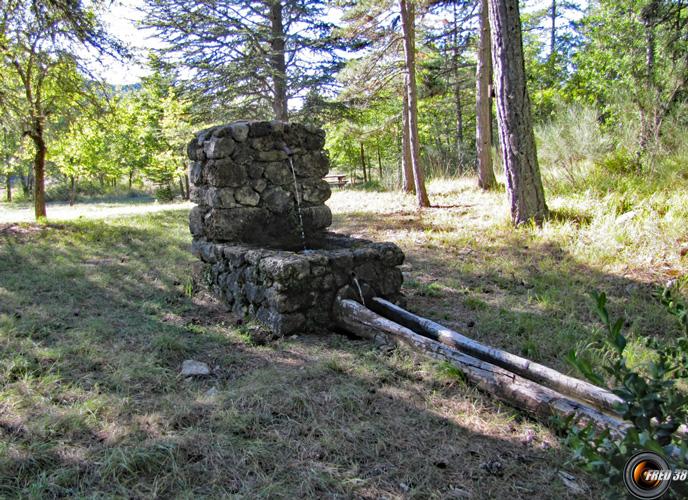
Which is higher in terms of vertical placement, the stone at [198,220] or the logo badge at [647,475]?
the stone at [198,220]

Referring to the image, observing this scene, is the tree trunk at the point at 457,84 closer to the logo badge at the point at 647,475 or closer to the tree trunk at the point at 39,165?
the tree trunk at the point at 39,165

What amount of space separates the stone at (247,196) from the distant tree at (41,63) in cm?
458

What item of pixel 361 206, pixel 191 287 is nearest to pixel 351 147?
pixel 361 206

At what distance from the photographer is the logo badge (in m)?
1.15

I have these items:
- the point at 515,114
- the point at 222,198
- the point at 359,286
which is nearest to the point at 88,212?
the point at 222,198

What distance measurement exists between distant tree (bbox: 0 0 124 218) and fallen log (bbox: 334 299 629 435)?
6886 mm

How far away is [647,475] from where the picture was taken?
1202 mm

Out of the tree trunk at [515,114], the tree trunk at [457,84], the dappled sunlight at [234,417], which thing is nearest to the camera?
the dappled sunlight at [234,417]

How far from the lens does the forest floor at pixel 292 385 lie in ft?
6.56

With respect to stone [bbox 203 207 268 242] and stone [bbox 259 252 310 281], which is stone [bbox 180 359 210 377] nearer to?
stone [bbox 259 252 310 281]

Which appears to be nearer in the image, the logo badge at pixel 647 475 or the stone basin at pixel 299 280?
the logo badge at pixel 647 475

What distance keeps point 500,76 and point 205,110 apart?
11.8m

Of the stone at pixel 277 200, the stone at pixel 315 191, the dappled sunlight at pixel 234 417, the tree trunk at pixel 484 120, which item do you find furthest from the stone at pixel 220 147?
the tree trunk at pixel 484 120

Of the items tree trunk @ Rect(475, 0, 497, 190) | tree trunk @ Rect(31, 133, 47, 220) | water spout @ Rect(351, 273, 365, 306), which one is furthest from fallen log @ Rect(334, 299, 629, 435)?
tree trunk @ Rect(31, 133, 47, 220)
